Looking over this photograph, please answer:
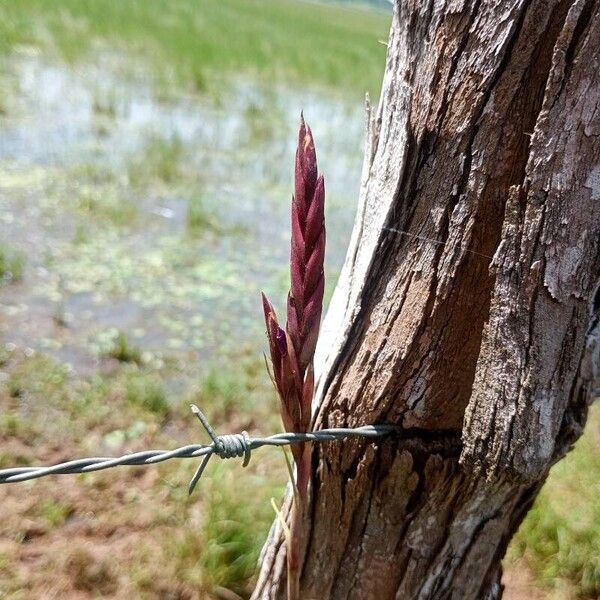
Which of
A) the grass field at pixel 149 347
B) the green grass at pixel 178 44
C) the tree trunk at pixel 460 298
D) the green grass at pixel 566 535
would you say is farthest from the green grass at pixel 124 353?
the green grass at pixel 178 44

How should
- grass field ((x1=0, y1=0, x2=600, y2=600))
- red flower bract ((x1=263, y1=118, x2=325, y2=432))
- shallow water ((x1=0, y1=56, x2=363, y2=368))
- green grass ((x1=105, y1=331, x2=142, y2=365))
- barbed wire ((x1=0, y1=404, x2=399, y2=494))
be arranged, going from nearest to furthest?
1. red flower bract ((x1=263, y1=118, x2=325, y2=432))
2. barbed wire ((x1=0, y1=404, x2=399, y2=494))
3. grass field ((x1=0, y1=0, x2=600, y2=600))
4. green grass ((x1=105, y1=331, x2=142, y2=365))
5. shallow water ((x1=0, y1=56, x2=363, y2=368))

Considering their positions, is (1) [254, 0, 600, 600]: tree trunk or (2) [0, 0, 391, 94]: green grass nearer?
(1) [254, 0, 600, 600]: tree trunk

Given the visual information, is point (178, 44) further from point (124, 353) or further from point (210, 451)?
point (210, 451)

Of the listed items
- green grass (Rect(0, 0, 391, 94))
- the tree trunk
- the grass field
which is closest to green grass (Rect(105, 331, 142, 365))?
the grass field

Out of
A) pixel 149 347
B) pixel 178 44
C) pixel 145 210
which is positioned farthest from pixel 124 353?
pixel 178 44

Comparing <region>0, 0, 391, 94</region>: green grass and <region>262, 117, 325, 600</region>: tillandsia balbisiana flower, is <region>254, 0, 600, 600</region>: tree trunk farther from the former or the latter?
<region>0, 0, 391, 94</region>: green grass

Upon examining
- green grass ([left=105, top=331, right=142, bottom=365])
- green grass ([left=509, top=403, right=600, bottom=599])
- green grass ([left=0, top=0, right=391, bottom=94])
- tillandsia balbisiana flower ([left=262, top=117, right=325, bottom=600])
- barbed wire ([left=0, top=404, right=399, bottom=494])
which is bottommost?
green grass ([left=105, top=331, right=142, bottom=365])

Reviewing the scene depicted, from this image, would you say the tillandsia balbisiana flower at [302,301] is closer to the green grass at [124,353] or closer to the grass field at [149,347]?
the grass field at [149,347]
